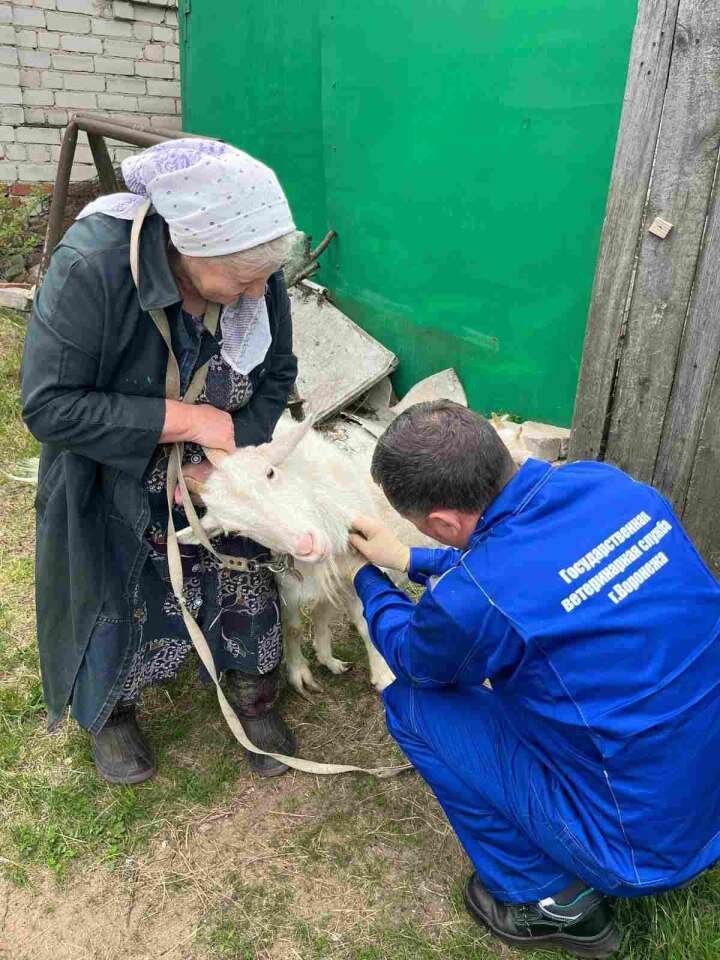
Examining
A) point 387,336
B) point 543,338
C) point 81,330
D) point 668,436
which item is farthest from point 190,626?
point 387,336

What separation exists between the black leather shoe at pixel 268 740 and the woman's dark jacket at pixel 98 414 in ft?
1.90

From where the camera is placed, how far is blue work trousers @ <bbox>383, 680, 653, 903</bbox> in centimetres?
191

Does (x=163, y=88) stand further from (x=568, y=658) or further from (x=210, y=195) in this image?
(x=568, y=658)

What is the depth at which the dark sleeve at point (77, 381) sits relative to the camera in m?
2.00

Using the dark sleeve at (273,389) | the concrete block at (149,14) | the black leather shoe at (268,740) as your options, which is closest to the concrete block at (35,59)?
the concrete block at (149,14)

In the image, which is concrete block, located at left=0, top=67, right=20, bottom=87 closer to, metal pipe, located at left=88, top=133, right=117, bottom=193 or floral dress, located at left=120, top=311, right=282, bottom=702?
metal pipe, located at left=88, top=133, right=117, bottom=193

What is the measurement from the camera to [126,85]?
7.69 metres

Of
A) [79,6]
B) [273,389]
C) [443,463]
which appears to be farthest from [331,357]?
[79,6]

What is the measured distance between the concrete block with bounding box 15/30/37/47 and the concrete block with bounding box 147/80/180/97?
1124 mm

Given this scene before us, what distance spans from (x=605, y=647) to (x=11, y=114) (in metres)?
7.85

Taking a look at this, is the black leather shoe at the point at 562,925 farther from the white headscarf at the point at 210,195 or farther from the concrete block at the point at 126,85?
the concrete block at the point at 126,85

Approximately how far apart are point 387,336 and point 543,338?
57.4 inches

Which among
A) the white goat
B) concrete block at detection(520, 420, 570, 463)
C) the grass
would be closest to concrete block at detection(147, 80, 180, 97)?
concrete block at detection(520, 420, 570, 463)

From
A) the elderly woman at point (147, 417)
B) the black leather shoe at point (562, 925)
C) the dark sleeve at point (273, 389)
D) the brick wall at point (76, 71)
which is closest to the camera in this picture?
the elderly woman at point (147, 417)
